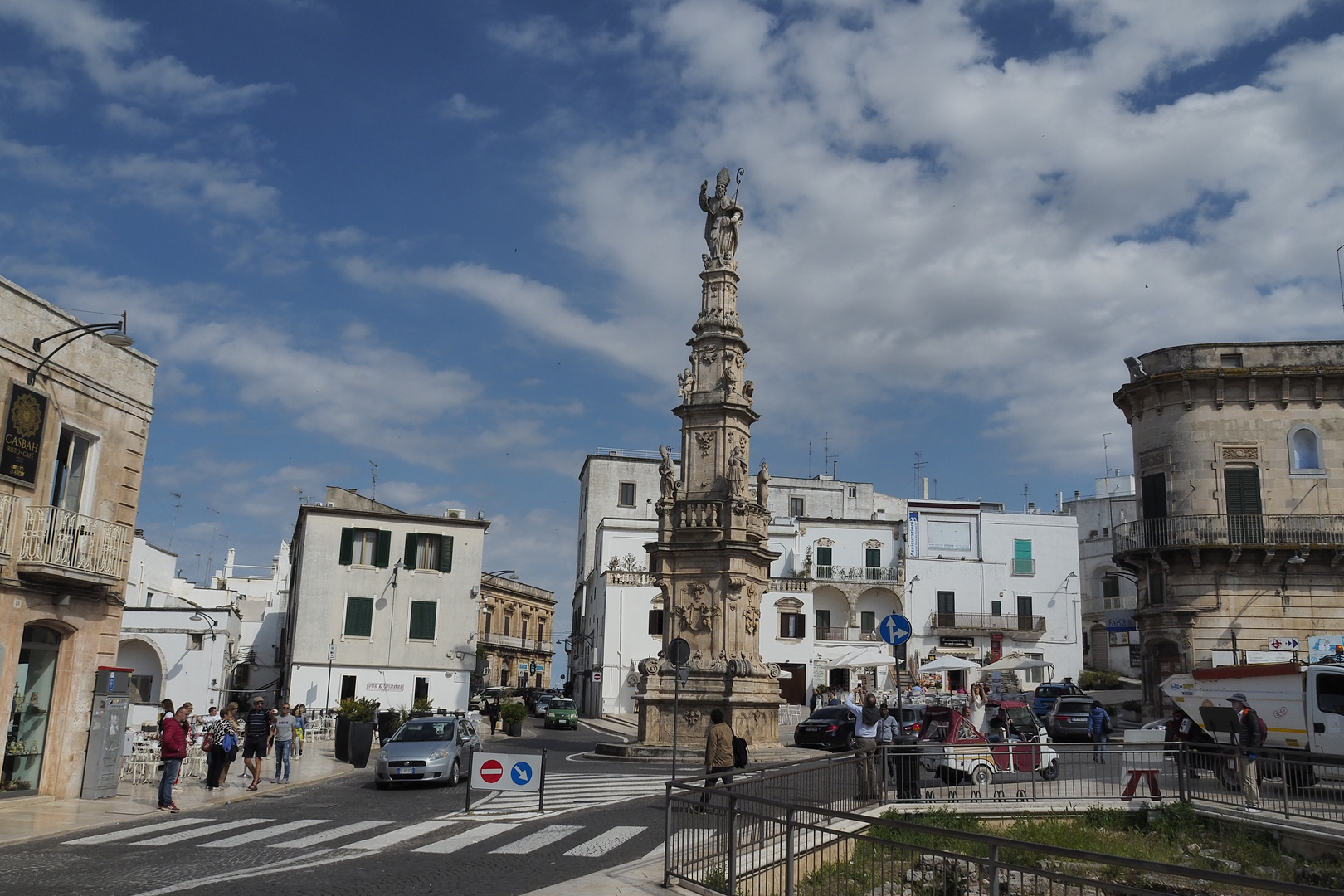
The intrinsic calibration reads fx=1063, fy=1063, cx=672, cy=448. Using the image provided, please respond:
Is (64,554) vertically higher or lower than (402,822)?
higher

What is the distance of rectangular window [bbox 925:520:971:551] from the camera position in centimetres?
5712

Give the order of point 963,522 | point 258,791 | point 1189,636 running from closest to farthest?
point 258,791 < point 1189,636 < point 963,522

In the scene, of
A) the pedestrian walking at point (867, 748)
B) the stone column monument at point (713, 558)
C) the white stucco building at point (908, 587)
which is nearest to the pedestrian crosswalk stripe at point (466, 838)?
the pedestrian walking at point (867, 748)

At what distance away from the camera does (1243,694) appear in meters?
20.6

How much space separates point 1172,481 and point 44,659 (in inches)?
1272

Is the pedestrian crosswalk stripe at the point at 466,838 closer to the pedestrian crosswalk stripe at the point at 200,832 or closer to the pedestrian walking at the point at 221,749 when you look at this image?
the pedestrian crosswalk stripe at the point at 200,832

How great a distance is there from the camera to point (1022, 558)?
56.9 meters

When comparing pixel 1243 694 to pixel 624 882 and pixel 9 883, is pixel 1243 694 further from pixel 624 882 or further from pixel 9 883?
pixel 9 883

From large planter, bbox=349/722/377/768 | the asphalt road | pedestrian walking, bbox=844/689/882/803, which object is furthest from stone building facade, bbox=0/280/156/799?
pedestrian walking, bbox=844/689/882/803

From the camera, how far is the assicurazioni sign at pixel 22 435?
1642 centimetres

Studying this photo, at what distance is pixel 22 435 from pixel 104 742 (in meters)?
5.30

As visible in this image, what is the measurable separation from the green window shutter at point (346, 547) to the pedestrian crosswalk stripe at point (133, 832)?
27.7 metres

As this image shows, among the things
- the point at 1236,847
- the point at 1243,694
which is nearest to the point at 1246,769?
the point at 1236,847

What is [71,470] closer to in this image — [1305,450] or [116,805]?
[116,805]
